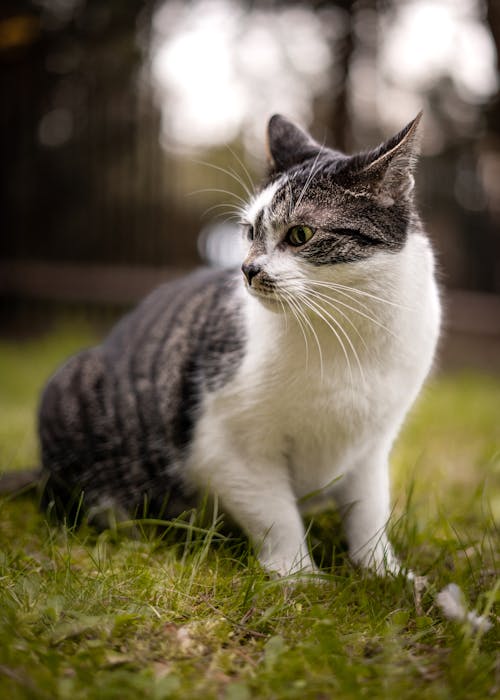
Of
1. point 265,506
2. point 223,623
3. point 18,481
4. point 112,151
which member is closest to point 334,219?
point 265,506

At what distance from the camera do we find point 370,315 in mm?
1931

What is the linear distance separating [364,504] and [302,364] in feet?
1.75

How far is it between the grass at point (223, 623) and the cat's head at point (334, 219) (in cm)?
75

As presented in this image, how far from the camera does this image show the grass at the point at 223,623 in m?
1.27

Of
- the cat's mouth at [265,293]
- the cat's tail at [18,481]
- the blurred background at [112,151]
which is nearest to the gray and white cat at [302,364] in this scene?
the cat's mouth at [265,293]

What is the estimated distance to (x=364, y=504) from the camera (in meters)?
2.13

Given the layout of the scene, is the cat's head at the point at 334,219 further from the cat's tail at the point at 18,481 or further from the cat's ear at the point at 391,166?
the cat's tail at the point at 18,481

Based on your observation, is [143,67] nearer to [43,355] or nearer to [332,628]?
[43,355]

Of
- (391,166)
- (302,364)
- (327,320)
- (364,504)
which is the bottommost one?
(364,504)

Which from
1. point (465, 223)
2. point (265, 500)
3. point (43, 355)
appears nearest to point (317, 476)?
point (265, 500)

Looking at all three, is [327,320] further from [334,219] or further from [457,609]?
[457,609]

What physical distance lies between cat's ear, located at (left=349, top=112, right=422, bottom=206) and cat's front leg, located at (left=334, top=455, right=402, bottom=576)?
83cm

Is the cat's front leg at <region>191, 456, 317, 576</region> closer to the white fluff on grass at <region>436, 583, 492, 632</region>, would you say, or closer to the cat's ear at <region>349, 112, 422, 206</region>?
the white fluff on grass at <region>436, 583, 492, 632</region>

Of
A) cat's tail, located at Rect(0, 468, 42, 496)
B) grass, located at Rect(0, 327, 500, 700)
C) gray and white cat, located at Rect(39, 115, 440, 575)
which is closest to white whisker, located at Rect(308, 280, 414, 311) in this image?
gray and white cat, located at Rect(39, 115, 440, 575)
